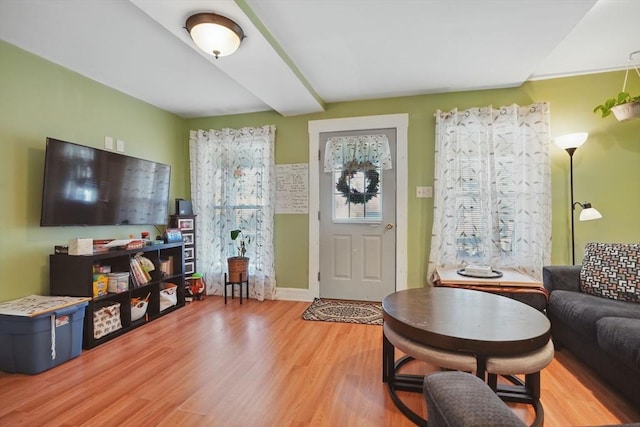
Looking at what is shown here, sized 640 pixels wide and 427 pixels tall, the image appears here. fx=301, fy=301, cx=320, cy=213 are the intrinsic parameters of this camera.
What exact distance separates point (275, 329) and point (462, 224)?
7.28 feet

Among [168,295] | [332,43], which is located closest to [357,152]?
[332,43]

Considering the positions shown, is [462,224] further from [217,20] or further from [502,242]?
[217,20]

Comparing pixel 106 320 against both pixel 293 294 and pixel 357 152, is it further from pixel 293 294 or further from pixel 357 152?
pixel 357 152

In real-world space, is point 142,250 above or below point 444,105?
below

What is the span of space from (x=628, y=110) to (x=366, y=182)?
239cm

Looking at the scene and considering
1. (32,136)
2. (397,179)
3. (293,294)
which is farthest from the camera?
(293,294)

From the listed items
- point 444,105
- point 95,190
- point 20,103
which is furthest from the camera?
point 444,105

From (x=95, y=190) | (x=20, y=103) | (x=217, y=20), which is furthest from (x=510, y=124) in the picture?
(x=20, y=103)

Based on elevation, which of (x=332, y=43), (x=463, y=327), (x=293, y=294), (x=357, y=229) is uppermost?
(x=332, y=43)

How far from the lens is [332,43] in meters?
2.35

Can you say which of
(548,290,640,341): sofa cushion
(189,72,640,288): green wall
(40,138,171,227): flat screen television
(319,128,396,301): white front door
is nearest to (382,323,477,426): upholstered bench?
(548,290,640,341): sofa cushion

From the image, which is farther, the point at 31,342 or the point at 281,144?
the point at 281,144

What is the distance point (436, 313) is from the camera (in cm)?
171

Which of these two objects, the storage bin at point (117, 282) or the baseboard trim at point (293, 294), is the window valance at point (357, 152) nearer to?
the baseboard trim at point (293, 294)
